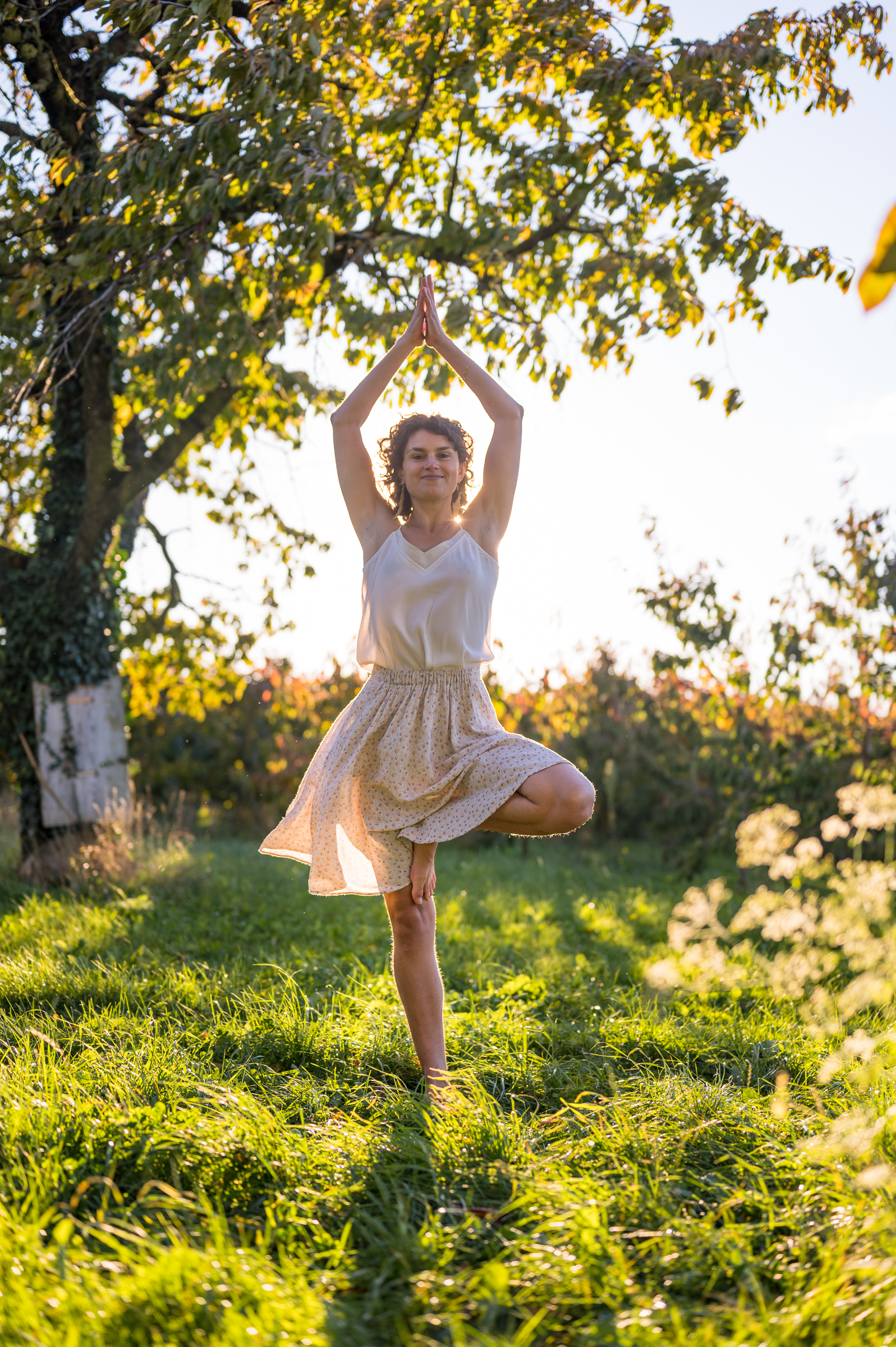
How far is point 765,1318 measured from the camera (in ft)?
5.02

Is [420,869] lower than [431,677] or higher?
lower

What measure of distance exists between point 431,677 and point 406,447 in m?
0.75

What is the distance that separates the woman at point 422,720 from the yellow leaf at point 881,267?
73.6 inches

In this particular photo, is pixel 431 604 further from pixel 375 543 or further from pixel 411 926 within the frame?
pixel 411 926

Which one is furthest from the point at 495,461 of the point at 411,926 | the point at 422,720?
the point at 411,926

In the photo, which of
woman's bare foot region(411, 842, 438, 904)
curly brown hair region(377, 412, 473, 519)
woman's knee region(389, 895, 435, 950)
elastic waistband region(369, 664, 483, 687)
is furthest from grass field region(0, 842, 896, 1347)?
curly brown hair region(377, 412, 473, 519)

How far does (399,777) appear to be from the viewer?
8.98 ft

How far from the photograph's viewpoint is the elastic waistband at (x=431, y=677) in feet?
9.27

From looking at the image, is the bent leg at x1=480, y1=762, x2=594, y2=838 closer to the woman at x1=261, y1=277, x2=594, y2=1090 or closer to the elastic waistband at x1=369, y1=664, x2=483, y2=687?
the woman at x1=261, y1=277, x2=594, y2=1090

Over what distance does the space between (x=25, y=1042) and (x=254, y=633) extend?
5.19 metres

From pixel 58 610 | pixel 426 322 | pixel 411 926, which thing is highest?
pixel 426 322

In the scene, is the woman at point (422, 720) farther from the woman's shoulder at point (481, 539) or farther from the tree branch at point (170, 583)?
the tree branch at point (170, 583)

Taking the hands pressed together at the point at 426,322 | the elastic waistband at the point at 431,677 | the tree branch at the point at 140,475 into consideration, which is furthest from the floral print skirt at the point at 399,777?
the tree branch at the point at 140,475

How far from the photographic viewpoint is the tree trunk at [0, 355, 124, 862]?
612 centimetres
